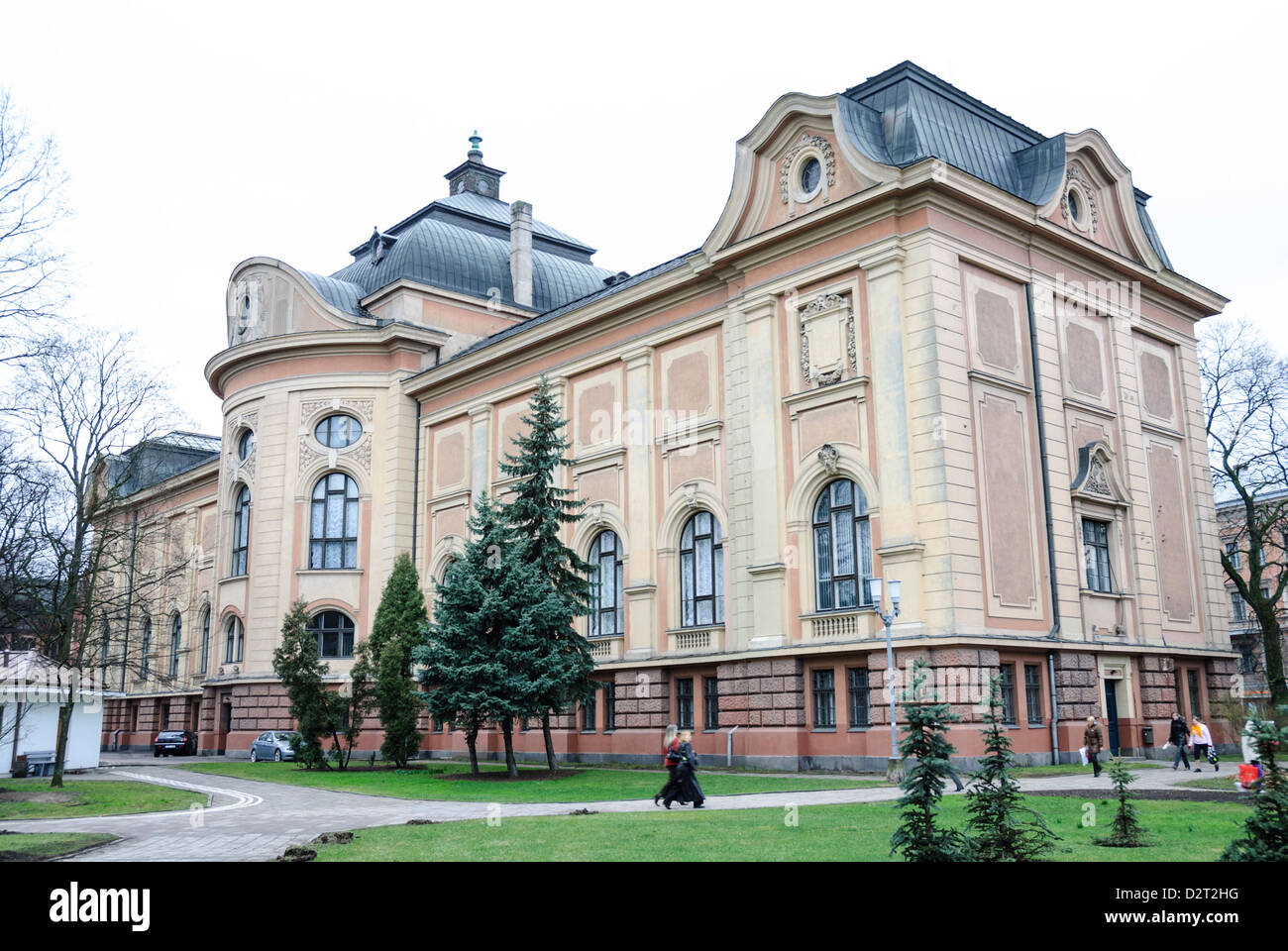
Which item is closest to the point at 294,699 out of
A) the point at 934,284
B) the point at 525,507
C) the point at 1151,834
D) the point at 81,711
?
the point at 81,711

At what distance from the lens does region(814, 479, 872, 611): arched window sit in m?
27.9

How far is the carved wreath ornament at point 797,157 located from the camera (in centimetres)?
2944

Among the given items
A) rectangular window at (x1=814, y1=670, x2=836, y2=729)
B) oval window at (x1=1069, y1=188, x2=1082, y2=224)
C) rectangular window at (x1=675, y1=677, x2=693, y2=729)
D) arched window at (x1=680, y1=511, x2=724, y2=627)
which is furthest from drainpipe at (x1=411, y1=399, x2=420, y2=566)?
oval window at (x1=1069, y1=188, x2=1082, y2=224)

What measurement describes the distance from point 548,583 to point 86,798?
36.9ft

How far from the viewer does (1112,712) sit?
96.6 feet

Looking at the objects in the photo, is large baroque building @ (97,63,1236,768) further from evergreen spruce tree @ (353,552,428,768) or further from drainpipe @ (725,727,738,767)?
evergreen spruce tree @ (353,552,428,768)

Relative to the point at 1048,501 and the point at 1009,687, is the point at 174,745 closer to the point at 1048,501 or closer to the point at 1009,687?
the point at 1009,687

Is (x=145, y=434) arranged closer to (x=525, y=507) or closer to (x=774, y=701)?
(x=525, y=507)

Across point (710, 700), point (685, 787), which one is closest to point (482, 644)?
point (710, 700)

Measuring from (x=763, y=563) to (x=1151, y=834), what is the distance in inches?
664

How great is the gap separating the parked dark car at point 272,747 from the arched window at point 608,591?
12338 mm

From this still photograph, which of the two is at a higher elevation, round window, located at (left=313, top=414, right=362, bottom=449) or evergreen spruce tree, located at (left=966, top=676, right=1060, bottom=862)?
round window, located at (left=313, top=414, right=362, bottom=449)

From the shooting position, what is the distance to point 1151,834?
42.8 feet

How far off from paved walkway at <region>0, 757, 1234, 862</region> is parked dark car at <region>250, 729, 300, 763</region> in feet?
47.5
